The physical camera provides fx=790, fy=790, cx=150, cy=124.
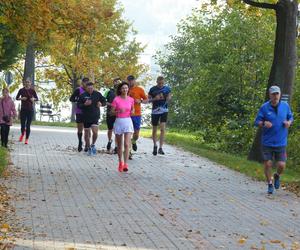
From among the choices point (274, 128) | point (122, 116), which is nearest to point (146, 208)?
point (274, 128)

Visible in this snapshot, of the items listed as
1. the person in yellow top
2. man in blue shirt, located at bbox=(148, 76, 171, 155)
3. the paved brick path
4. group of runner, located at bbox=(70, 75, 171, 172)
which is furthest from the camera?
man in blue shirt, located at bbox=(148, 76, 171, 155)

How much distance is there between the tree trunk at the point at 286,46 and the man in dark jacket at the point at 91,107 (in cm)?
452

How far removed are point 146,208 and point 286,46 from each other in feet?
27.7

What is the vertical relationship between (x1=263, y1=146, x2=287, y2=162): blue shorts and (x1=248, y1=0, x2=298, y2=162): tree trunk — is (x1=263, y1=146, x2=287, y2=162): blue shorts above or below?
below

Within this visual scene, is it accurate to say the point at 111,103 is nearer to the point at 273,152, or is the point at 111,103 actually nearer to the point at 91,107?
the point at 91,107

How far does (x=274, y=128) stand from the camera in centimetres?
1390

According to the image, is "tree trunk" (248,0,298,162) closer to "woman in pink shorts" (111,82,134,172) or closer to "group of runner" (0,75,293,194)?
"group of runner" (0,75,293,194)

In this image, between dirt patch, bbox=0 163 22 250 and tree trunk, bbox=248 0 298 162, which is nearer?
dirt patch, bbox=0 163 22 250

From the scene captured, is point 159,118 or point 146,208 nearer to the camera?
point 146,208

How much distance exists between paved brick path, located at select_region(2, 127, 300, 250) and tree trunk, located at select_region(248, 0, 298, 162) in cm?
269

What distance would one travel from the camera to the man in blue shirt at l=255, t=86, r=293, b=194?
13.9m

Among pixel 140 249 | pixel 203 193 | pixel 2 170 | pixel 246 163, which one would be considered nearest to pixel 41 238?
pixel 140 249

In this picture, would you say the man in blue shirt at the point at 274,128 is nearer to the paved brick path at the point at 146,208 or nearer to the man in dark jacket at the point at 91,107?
the paved brick path at the point at 146,208

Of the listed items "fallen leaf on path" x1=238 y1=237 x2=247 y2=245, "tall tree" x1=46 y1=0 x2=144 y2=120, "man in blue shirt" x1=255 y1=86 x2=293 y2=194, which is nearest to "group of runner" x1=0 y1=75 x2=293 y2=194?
"man in blue shirt" x1=255 y1=86 x2=293 y2=194
